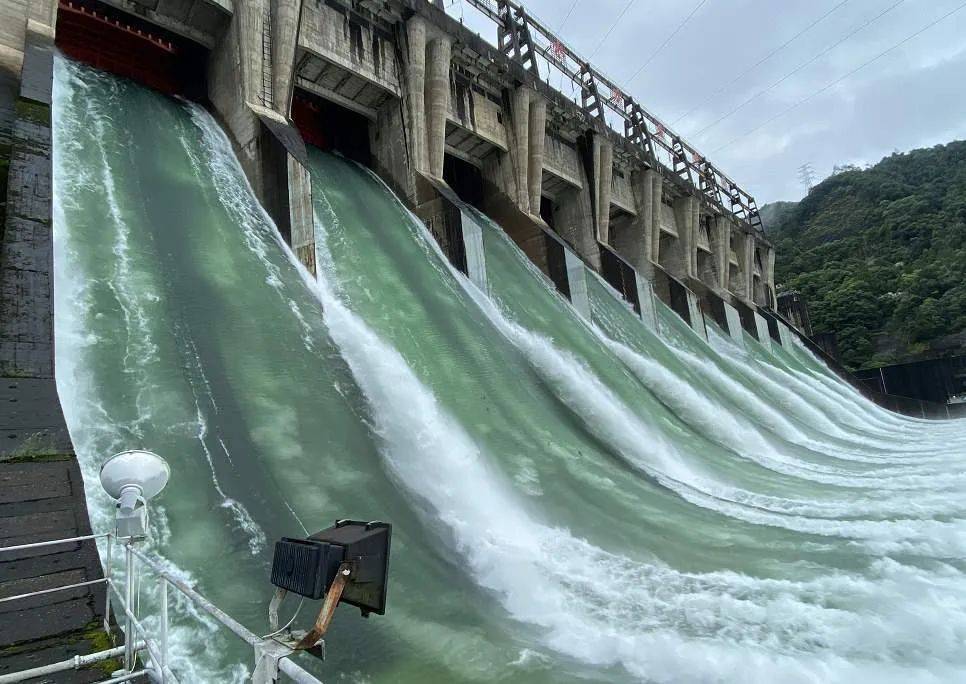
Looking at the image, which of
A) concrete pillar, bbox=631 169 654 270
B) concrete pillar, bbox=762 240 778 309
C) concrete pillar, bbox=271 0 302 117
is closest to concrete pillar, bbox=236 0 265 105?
concrete pillar, bbox=271 0 302 117

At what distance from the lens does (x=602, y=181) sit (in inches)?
728

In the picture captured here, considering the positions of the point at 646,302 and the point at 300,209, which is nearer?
the point at 300,209

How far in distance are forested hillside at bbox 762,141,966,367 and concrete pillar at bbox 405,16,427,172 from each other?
129ft

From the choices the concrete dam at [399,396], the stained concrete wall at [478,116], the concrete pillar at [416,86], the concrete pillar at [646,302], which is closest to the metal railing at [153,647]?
the concrete dam at [399,396]

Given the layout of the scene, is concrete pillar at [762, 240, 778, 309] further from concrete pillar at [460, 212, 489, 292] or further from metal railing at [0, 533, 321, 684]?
metal railing at [0, 533, 321, 684]

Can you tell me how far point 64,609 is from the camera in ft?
9.29

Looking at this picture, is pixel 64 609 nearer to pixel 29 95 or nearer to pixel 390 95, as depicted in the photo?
pixel 29 95

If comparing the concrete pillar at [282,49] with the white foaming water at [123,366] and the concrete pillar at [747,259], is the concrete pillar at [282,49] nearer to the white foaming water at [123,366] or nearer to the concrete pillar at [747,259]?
the white foaming water at [123,366]

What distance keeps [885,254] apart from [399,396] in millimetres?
58524

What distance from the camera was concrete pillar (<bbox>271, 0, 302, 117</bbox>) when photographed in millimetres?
10273

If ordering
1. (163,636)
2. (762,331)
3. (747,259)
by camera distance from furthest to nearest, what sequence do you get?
(747,259), (762,331), (163,636)

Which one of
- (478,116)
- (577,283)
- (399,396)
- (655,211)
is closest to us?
(399,396)

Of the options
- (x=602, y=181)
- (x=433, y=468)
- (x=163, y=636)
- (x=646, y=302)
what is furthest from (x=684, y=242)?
(x=163, y=636)

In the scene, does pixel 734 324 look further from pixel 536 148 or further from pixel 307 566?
pixel 307 566
